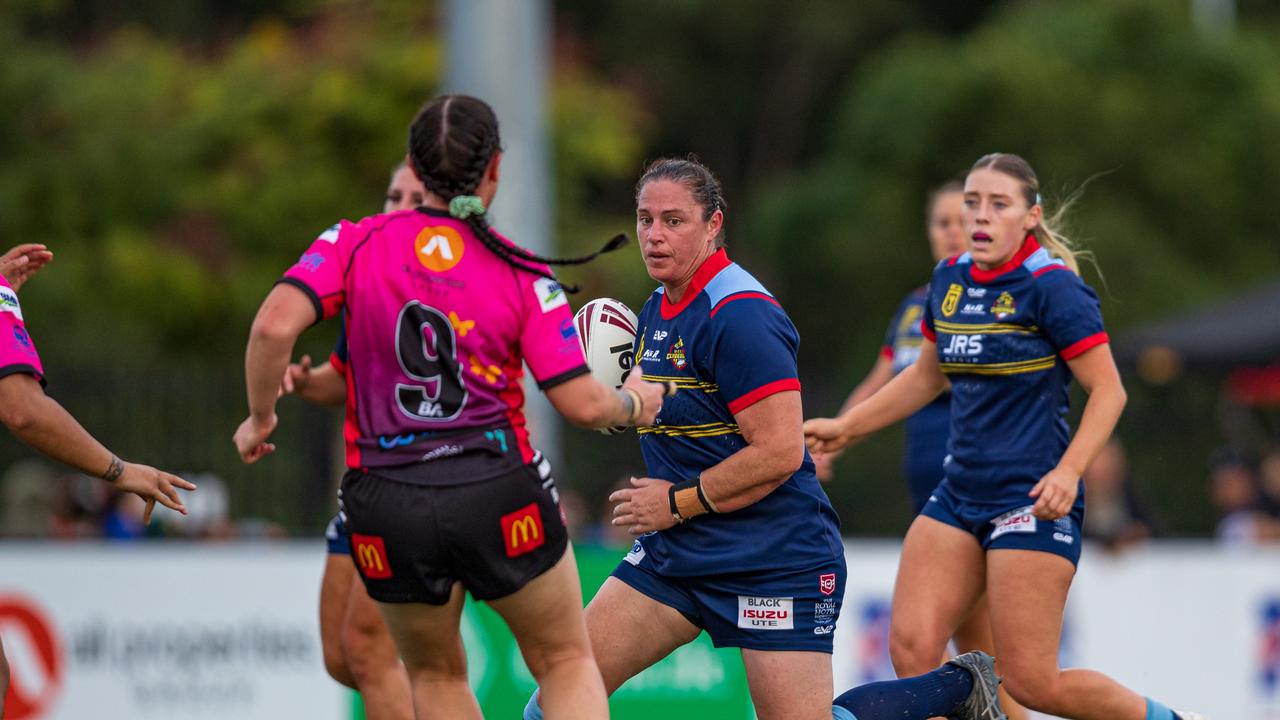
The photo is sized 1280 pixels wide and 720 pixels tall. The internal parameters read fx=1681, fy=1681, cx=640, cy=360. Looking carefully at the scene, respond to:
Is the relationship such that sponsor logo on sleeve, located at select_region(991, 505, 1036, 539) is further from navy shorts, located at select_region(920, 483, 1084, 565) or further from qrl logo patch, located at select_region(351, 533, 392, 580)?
qrl logo patch, located at select_region(351, 533, 392, 580)

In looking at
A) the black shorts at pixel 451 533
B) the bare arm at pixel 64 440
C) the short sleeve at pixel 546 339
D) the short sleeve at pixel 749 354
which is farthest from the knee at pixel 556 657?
the bare arm at pixel 64 440

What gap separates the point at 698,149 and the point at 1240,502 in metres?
22.0

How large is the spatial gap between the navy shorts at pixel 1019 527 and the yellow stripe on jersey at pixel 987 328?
0.58 m

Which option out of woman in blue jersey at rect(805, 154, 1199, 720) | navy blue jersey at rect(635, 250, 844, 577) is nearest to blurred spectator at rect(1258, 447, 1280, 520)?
woman in blue jersey at rect(805, 154, 1199, 720)

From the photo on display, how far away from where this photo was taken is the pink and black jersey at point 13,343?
498 centimetres

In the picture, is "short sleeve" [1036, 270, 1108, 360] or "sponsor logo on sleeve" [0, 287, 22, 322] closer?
"sponsor logo on sleeve" [0, 287, 22, 322]

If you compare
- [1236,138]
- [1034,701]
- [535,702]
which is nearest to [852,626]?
[1034,701]

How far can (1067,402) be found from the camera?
583 cm

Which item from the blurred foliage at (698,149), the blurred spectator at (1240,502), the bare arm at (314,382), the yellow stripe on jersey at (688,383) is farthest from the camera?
the blurred foliage at (698,149)

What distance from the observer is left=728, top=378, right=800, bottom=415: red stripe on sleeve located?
16.4ft

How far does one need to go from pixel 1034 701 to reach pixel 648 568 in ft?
4.57

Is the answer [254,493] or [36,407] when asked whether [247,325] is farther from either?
[36,407]

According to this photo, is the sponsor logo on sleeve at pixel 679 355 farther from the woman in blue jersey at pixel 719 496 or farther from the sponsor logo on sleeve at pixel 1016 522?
the sponsor logo on sleeve at pixel 1016 522

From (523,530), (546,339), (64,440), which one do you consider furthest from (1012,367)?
(64,440)
